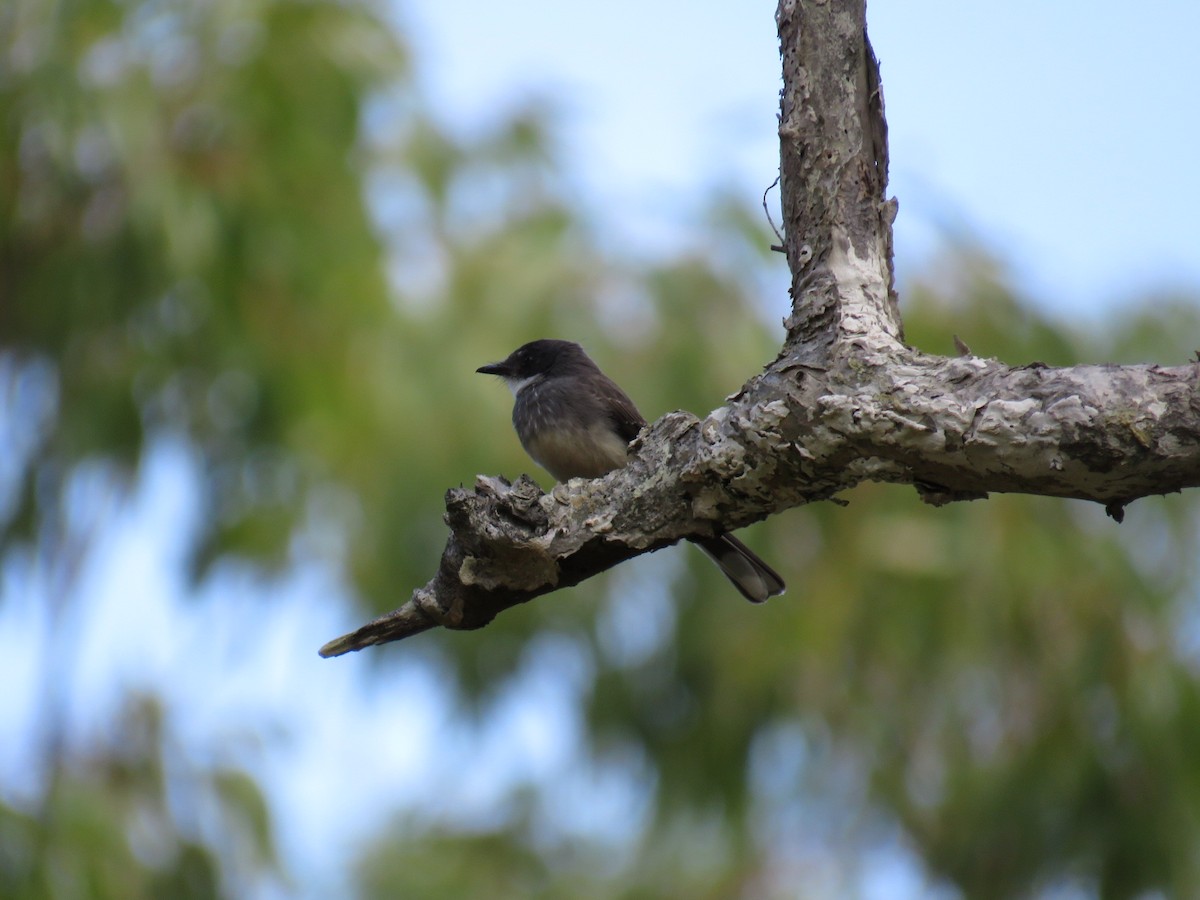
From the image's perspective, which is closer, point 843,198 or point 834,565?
point 843,198

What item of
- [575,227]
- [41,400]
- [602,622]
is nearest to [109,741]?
[41,400]

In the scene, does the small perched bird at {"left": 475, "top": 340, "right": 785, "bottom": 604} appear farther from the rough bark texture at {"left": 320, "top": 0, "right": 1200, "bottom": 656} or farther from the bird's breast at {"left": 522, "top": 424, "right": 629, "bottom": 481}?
the rough bark texture at {"left": 320, "top": 0, "right": 1200, "bottom": 656}

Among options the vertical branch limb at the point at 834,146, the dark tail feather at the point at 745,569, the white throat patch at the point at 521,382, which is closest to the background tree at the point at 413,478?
the white throat patch at the point at 521,382

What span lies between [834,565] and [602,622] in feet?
Result: 5.42

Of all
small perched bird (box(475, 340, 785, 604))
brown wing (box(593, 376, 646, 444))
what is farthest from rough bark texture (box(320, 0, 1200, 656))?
brown wing (box(593, 376, 646, 444))

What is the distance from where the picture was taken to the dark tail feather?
170 inches

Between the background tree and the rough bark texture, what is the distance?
405 centimetres

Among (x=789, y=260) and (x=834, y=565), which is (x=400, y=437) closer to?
(x=834, y=565)

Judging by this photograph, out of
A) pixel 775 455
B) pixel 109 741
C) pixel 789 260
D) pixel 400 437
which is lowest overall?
pixel 109 741

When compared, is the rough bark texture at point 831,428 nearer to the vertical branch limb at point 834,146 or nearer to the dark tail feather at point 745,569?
the vertical branch limb at point 834,146

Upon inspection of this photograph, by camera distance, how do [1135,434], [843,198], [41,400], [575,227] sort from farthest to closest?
[575,227] < [41,400] < [843,198] < [1135,434]

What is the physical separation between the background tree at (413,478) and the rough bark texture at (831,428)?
4050mm

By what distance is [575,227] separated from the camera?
8188 millimetres

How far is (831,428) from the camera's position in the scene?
104 inches
